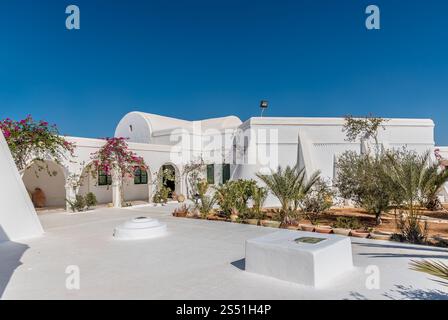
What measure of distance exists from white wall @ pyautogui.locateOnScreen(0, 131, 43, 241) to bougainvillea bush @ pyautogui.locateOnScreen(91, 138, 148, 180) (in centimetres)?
613

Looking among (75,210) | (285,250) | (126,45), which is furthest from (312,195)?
(75,210)

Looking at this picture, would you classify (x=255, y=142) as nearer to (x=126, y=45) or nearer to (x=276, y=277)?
(x=126, y=45)

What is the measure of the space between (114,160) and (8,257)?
30.3 ft

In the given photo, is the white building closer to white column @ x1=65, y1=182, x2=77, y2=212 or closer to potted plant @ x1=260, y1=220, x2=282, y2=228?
white column @ x1=65, y1=182, x2=77, y2=212

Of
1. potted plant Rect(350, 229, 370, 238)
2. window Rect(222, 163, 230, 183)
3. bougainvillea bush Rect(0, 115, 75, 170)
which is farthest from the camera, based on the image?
window Rect(222, 163, 230, 183)

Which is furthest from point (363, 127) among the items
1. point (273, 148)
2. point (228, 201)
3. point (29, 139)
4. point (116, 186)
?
point (29, 139)

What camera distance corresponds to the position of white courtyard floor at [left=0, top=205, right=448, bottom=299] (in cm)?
457

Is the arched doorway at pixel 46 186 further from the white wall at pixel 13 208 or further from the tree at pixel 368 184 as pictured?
the tree at pixel 368 184

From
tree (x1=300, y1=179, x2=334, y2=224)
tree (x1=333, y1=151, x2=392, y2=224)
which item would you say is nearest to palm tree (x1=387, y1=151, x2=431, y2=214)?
tree (x1=333, y1=151, x2=392, y2=224)

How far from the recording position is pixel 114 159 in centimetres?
1554

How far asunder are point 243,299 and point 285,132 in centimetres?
1323

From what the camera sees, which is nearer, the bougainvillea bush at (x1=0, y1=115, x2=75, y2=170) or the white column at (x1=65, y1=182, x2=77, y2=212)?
the bougainvillea bush at (x1=0, y1=115, x2=75, y2=170)

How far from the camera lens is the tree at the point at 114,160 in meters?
15.2

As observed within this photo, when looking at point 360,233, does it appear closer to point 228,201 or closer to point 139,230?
point 228,201
